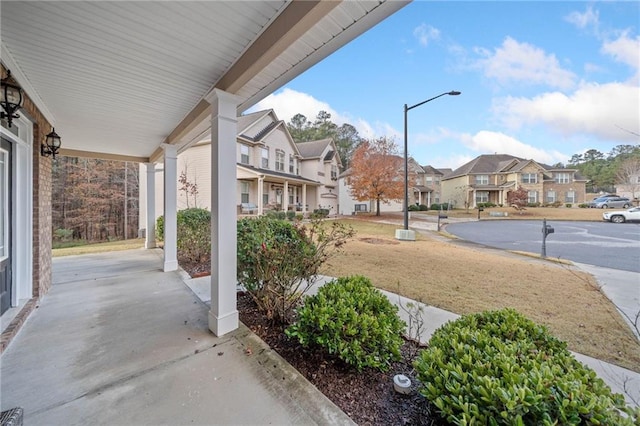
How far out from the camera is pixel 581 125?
18.9m

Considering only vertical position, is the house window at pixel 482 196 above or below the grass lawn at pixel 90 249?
above

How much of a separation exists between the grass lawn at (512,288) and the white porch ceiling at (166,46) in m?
3.52

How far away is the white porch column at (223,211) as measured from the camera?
316 cm

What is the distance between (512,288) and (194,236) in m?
7.54

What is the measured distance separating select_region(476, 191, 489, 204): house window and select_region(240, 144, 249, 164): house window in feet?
102

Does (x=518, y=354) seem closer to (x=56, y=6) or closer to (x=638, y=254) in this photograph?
(x=56, y=6)

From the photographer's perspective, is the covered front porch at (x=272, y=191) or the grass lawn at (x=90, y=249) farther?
the covered front porch at (x=272, y=191)

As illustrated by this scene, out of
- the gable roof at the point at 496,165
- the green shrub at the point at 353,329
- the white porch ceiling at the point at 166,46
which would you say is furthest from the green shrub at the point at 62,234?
the gable roof at the point at 496,165

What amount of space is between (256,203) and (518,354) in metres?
16.4

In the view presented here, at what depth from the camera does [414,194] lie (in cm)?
3422

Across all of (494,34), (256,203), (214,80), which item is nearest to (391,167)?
(256,203)

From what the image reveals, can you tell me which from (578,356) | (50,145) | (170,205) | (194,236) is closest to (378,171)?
(194,236)

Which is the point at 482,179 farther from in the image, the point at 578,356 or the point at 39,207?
the point at 39,207

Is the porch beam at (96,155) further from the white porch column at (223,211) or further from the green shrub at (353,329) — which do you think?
the green shrub at (353,329)
